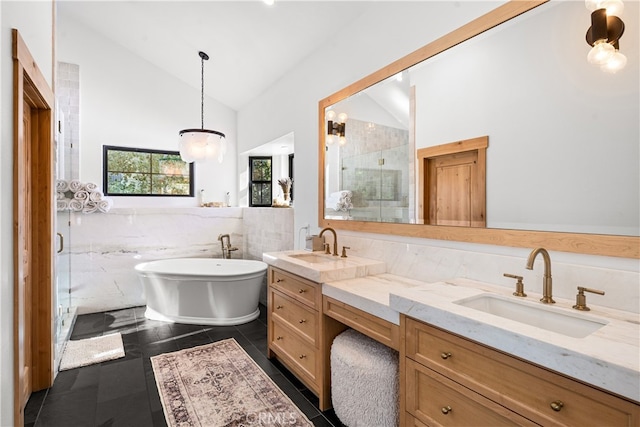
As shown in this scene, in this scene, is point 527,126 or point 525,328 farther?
point 527,126

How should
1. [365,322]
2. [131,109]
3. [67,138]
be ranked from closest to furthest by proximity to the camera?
[365,322], [67,138], [131,109]

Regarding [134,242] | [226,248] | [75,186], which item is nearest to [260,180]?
[226,248]

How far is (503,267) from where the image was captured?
5.44ft

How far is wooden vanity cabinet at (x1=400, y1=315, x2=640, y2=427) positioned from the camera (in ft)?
3.00

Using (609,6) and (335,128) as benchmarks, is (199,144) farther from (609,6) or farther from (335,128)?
(609,6)

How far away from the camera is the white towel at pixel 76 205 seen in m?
3.89

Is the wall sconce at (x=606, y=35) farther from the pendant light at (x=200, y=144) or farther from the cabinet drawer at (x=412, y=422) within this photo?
the pendant light at (x=200, y=144)

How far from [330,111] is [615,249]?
2298mm

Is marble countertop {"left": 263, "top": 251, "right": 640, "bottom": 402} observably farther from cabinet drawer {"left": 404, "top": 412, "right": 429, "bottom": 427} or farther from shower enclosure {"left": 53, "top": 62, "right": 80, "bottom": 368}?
shower enclosure {"left": 53, "top": 62, "right": 80, "bottom": 368}

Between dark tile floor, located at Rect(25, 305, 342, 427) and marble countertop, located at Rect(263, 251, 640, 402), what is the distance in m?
0.91

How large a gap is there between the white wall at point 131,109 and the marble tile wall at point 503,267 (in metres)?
3.63

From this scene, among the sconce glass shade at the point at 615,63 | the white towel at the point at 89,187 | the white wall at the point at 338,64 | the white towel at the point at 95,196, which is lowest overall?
the white towel at the point at 95,196

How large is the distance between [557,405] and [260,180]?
485 cm

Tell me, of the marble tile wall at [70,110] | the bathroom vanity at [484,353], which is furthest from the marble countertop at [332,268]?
the marble tile wall at [70,110]
